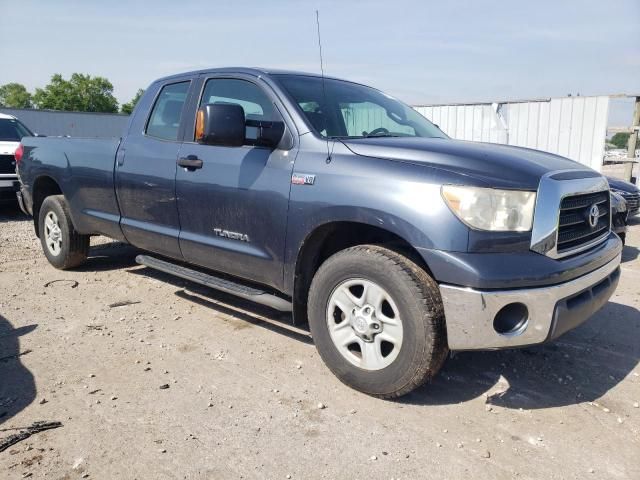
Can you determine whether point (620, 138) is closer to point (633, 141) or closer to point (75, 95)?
point (633, 141)

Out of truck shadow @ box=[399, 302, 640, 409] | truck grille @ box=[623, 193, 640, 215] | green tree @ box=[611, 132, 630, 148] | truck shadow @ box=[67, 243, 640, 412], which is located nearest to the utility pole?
green tree @ box=[611, 132, 630, 148]

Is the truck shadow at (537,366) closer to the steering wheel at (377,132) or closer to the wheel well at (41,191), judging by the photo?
the steering wheel at (377,132)

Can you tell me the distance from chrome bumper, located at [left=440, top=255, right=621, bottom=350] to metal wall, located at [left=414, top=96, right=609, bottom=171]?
31.0 ft

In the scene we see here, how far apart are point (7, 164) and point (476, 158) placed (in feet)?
28.9

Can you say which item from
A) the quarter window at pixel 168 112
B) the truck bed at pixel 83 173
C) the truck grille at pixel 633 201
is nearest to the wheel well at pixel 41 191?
the truck bed at pixel 83 173

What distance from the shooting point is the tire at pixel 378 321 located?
2748 millimetres

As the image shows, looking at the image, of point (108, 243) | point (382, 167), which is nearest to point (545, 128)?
point (108, 243)

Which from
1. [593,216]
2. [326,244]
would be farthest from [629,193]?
[326,244]

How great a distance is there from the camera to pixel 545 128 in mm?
11570

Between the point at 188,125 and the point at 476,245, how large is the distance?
2.48 m

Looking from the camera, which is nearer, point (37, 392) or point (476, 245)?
point (476, 245)

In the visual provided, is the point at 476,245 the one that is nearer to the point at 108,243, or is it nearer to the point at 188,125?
the point at 188,125

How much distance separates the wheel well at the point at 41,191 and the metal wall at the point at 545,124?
947 cm

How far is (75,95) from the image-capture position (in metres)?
77.6
